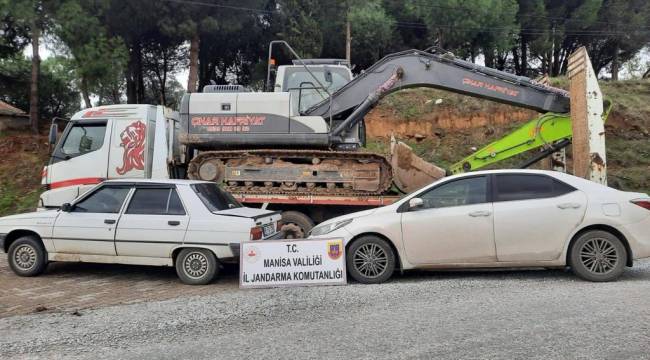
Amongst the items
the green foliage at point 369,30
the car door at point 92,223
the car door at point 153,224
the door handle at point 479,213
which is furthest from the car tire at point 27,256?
the green foliage at point 369,30

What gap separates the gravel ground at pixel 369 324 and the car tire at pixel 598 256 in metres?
0.16

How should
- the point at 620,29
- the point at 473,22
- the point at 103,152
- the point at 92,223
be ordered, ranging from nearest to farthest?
1. the point at 92,223
2. the point at 103,152
3. the point at 473,22
4. the point at 620,29

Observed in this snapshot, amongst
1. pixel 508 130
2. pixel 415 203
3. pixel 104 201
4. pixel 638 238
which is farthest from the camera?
pixel 508 130

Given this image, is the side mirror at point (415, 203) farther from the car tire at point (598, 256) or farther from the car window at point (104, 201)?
the car window at point (104, 201)

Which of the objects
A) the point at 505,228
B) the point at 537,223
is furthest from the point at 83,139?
the point at 537,223

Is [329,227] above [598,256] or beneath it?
above

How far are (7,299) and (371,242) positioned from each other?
478cm

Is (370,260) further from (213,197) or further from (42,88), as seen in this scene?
(42,88)

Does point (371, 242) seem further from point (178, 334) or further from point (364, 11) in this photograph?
point (364, 11)

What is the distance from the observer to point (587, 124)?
328 inches

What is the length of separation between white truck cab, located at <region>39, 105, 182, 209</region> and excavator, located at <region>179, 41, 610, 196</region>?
0.73m

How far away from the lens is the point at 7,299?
6203mm

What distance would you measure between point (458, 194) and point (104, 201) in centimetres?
522

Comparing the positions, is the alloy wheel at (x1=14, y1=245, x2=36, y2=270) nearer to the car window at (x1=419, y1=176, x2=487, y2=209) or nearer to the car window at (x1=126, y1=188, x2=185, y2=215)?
the car window at (x1=126, y1=188, x2=185, y2=215)
